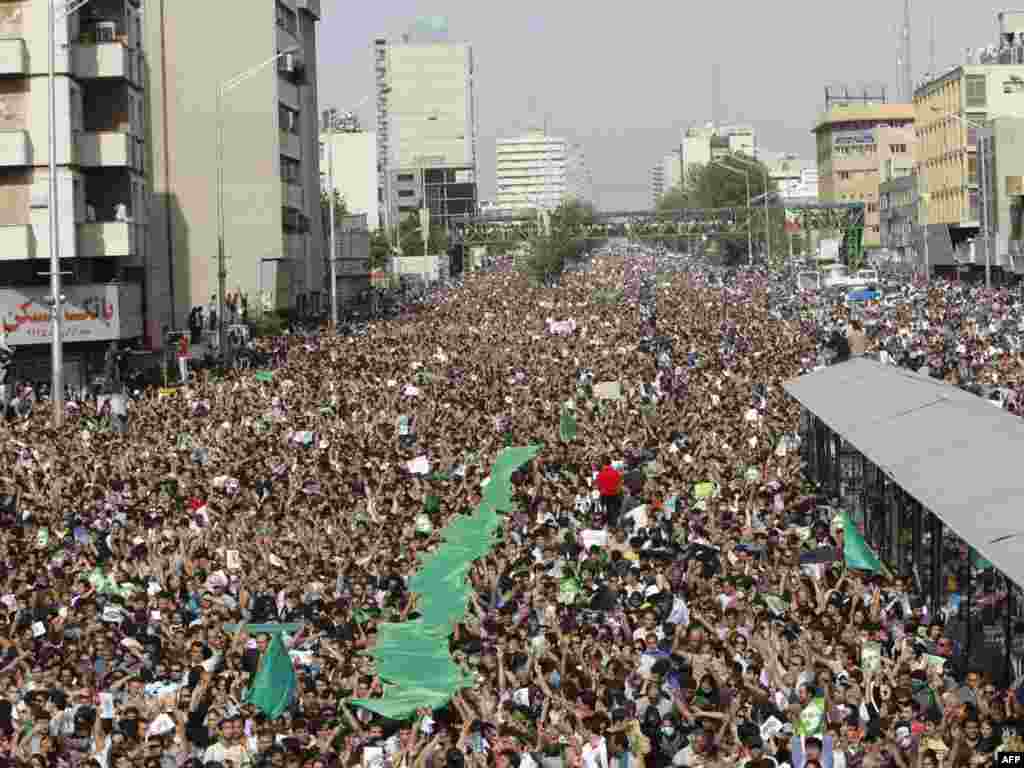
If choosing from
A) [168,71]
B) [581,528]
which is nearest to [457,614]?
[581,528]

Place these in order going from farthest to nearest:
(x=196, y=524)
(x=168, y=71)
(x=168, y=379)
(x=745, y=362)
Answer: (x=168, y=71), (x=168, y=379), (x=745, y=362), (x=196, y=524)

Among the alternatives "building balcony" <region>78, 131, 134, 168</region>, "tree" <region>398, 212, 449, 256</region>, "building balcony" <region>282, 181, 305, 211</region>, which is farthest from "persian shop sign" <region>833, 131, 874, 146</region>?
"building balcony" <region>78, 131, 134, 168</region>

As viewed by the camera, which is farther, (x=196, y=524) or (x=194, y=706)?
(x=196, y=524)

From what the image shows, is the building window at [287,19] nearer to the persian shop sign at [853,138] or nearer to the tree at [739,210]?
the tree at [739,210]

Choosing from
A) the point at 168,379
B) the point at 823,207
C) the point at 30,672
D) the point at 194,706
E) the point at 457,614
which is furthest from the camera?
the point at 823,207

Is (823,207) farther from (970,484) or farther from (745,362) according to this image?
(970,484)

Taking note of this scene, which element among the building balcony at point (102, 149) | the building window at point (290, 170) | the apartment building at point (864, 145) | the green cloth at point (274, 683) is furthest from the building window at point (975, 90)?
the green cloth at point (274, 683)

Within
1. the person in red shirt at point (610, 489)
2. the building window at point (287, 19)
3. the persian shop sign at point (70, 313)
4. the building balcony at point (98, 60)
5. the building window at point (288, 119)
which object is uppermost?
the building window at point (287, 19)
